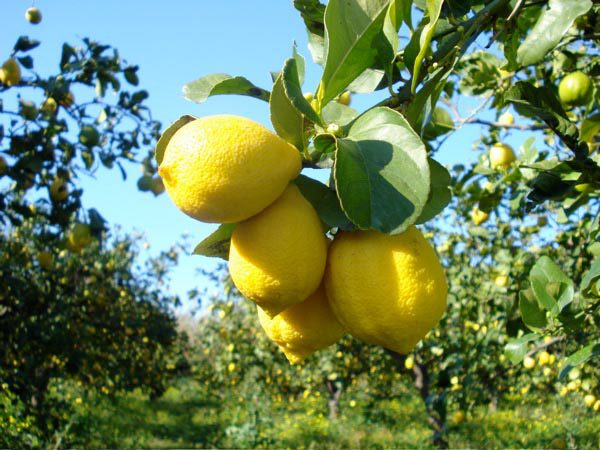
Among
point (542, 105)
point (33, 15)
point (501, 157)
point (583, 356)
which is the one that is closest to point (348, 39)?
point (542, 105)

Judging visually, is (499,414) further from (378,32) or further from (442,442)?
(378,32)

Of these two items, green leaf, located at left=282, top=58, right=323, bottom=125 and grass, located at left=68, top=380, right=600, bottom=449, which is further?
grass, located at left=68, top=380, right=600, bottom=449

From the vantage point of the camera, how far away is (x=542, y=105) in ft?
2.94

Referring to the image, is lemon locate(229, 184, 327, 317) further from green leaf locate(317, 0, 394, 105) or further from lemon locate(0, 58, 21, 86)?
lemon locate(0, 58, 21, 86)

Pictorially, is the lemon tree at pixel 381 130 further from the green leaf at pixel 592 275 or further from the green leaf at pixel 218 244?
the green leaf at pixel 592 275

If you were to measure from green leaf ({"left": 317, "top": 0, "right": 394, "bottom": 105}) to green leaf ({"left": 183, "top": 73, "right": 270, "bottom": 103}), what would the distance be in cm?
9

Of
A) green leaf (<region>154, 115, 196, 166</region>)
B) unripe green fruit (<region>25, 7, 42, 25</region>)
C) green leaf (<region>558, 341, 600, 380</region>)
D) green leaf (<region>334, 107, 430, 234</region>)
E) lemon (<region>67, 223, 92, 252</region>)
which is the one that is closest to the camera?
green leaf (<region>334, 107, 430, 234</region>)

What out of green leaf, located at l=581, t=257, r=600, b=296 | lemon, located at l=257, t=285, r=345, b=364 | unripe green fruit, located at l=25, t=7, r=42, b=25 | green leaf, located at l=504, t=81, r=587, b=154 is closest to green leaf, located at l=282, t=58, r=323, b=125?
lemon, located at l=257, t=285, r=345, b=364

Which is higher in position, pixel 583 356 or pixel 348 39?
pixel 348 39

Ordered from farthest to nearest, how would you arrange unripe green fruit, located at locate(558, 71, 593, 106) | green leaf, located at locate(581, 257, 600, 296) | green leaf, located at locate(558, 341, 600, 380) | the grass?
the grass, unripe green fruit, located at locate(558, 71, 593, 106), green leaf, located at locate(558, 341, 600, 380), green leaf, located at locate(581, 257, 600, 296)

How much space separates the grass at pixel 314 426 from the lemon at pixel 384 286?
5.12 m

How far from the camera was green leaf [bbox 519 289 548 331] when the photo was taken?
51.9 inches

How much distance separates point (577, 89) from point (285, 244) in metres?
1.26

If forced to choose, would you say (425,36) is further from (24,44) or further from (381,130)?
(24,44)
